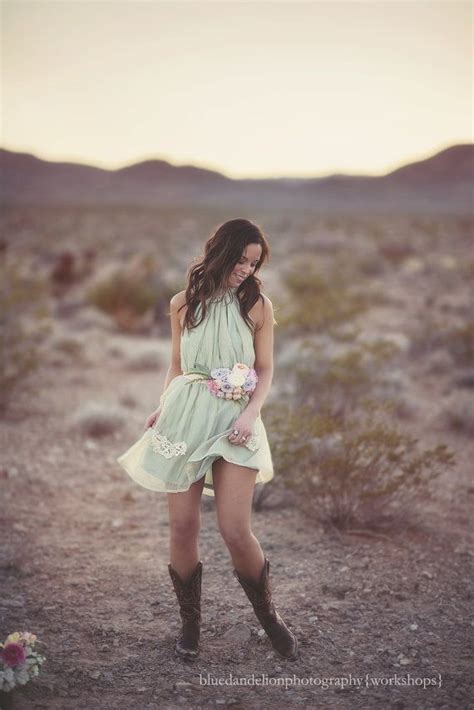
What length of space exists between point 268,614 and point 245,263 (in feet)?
5.99

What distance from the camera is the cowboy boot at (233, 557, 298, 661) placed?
315 cm

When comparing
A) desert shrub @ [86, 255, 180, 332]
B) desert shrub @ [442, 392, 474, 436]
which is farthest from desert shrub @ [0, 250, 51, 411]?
desert shrub @ [442, 392, 474, 436]

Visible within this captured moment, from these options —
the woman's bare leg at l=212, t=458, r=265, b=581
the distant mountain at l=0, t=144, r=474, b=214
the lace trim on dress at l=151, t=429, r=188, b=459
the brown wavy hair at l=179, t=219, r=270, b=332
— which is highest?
the distant mountain at l=0, t=144, r=474, b=214

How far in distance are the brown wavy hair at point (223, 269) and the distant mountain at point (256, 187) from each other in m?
88.4

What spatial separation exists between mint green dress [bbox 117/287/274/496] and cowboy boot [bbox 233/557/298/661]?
1.71 ft

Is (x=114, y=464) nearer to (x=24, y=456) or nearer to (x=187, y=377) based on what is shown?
(x=24, y=456)

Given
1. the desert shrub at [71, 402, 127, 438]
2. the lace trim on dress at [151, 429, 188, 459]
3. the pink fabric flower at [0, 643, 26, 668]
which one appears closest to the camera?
the pink fabric flower at [0, 643, 26, 668]

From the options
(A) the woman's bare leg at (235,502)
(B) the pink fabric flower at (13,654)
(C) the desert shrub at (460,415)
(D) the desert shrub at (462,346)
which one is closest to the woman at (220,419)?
(A) the woman's bare leg at (235,502)

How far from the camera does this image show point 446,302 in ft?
50.8

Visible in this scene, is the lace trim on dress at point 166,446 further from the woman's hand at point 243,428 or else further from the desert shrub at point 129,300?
the desert shrub at point 129,300

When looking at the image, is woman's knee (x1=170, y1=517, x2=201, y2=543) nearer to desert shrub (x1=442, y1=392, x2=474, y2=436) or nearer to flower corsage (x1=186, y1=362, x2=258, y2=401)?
flower corsage (x1=186, y1=362, x2=258, y2=401)

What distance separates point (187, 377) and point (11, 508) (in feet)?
9.52

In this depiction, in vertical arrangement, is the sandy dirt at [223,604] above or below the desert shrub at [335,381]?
below

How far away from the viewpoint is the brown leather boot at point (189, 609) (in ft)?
10.7
